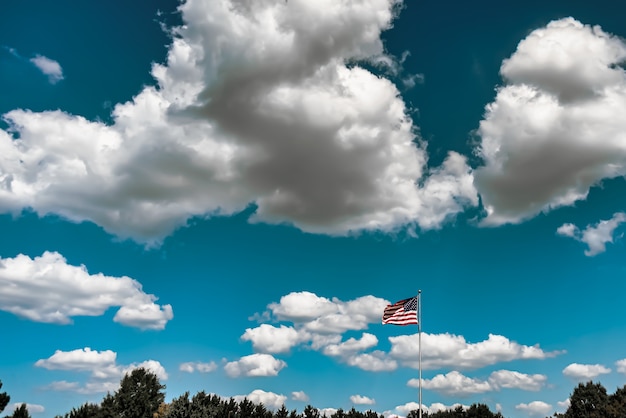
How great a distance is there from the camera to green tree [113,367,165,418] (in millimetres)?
79188

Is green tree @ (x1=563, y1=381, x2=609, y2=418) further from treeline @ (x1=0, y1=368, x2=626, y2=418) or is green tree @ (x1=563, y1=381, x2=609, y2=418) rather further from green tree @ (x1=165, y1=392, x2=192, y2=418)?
green tree @ (x1=165, y1=392, x2=192, y2=418)

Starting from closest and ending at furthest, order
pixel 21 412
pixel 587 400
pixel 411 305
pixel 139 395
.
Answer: pixel 411 305 < pixel 21 412 < pixel 139 395 < pixel 587 400

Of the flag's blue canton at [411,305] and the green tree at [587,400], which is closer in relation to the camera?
the flag's blue canton at [411,305]

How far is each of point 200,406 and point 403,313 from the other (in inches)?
1947

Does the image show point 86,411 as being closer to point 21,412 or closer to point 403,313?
point 21,412

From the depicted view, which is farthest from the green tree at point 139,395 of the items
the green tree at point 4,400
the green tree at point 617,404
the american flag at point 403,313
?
the green tree at point 617,404

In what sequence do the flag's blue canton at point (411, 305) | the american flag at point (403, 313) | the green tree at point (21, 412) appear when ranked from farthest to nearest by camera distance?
1. the green tree at point (21, 412)
2. the flag's blue canton at point (411, 305)
3. the american flag at point (403, 313)

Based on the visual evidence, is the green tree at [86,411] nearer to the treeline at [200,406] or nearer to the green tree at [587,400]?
the treeline at [200,406]

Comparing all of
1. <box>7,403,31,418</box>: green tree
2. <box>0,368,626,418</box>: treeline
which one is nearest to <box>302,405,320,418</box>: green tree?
<box>0,368,626,418</box>: treeline

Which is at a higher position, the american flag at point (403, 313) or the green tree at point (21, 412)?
the american flag at point (403, 313)

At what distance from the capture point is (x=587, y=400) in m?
90.8

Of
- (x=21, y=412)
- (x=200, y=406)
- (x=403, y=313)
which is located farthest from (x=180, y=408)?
(x=403, y=313)

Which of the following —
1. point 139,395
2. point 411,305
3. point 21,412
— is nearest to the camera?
point 411,305

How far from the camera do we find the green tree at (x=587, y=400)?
89.1 metres
